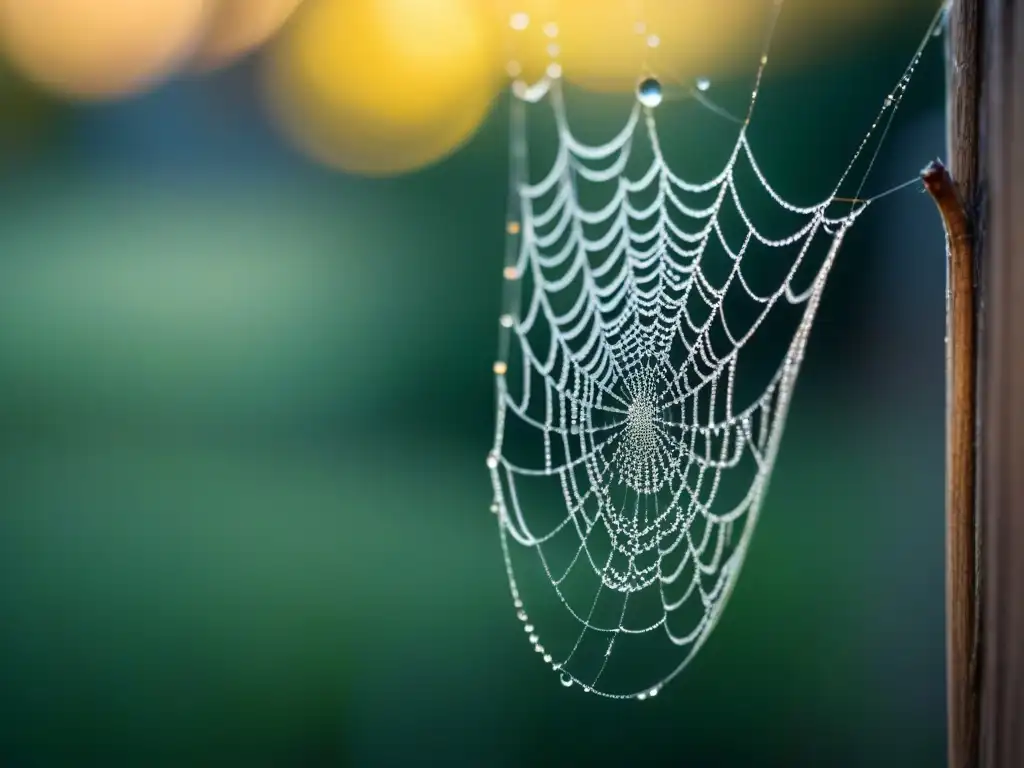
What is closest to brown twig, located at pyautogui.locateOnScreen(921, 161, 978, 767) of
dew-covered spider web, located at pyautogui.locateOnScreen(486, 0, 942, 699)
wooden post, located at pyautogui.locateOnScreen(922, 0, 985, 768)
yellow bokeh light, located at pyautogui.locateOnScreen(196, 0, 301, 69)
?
wooden post, located at pyautogui.locateOnScreen(922, 0, 985, 768)

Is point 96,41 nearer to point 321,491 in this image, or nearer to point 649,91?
point 321,491

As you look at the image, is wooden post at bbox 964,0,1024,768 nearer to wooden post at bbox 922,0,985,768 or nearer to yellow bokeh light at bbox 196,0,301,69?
wooden post at bbox 922,0,985,768

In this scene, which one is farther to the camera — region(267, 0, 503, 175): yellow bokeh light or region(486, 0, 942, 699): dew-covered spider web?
region(267, 0, 503, 175): yellow bokeh light

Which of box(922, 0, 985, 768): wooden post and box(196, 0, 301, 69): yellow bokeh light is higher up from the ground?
box(196, 0, 301, 69): yellow bokeh light

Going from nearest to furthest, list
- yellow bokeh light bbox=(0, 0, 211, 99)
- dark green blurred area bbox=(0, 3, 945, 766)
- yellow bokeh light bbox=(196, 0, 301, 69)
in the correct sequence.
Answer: dark green blurred area bbox=(0, 3, 945, 766), yellow bokeh light bbox=(196, 0, 301, 69), yellow bokeh light bbox=(0, 0, 211, 99)

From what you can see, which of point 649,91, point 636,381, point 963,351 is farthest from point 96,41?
point 963,351

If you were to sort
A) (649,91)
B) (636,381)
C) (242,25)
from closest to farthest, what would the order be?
(649,91) < (636,381) < (242,25)
